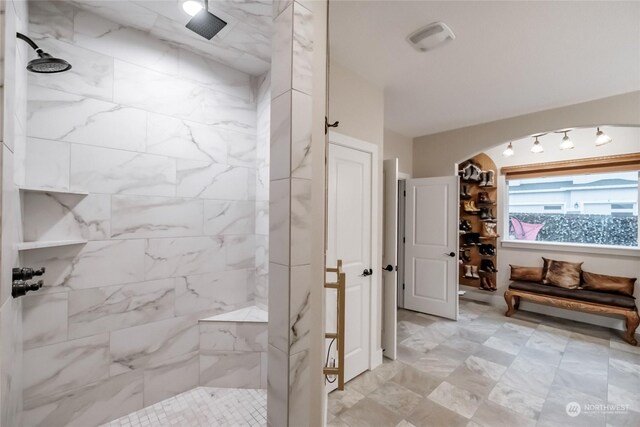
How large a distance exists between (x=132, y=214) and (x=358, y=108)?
6.90 feet

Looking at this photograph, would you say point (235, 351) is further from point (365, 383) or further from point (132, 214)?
point (132, 214)

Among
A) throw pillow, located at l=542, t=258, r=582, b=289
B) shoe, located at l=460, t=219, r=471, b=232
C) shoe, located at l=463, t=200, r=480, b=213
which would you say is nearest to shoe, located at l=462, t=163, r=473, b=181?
shoe, located at l=463, t=200, r=480, b=213

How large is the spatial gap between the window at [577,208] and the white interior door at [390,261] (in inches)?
121

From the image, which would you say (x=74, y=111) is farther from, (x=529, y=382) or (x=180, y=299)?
(x=529, y=382)

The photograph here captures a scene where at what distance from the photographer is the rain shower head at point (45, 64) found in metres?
1.29

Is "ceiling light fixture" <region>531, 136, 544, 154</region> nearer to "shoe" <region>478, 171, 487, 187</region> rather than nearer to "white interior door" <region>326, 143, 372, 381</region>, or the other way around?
"shoe" <region>478, 171, 487, 187</region>

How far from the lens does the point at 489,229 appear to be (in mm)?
4715

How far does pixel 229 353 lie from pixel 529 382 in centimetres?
264

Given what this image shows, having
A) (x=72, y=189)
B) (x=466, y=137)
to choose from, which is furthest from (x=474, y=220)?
(x=72, y=189)

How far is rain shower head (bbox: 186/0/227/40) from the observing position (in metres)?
1.70

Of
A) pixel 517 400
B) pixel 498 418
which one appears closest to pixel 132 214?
pixel 498 418

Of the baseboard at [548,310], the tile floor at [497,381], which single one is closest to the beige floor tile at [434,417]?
the tile floor at [497,381]

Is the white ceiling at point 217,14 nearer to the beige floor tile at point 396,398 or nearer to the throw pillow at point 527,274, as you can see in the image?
the beige floor tile at point 396,398

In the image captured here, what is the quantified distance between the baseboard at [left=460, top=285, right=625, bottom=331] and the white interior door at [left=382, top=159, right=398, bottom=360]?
2.76m
